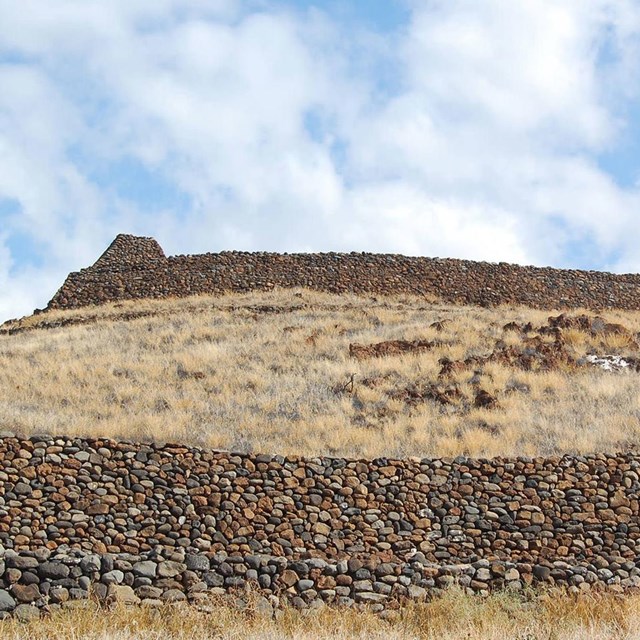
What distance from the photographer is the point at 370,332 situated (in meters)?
24.5

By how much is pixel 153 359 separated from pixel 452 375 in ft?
24.4

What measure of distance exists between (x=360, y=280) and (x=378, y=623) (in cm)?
2296

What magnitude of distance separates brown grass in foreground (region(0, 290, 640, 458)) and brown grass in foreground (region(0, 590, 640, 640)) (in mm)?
4798

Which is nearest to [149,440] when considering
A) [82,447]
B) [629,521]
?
[82,447]

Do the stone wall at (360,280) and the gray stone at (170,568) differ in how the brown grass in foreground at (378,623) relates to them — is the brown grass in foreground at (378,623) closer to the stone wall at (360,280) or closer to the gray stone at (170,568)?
the gray stone at (170,568)

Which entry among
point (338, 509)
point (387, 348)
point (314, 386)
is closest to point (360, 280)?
point (387, 348)

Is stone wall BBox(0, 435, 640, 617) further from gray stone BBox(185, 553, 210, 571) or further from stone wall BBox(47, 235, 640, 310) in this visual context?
stone wall BBox(47, 235, 640, 310)

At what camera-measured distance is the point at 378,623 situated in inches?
393

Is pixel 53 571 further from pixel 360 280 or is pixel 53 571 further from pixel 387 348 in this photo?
pixel 360 280

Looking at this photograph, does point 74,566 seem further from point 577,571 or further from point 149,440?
point 577,571

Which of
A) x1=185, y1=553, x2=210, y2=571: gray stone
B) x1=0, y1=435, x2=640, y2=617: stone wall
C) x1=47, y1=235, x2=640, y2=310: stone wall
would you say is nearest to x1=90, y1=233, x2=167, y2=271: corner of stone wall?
x1=47, y1=235, x2=640, y2=310: stone wall

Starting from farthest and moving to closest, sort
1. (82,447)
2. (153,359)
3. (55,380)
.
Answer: (153,359) → (55,380) → (82,447)

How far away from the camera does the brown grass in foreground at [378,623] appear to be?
8.98 metres

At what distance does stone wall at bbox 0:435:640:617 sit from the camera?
12.7m
